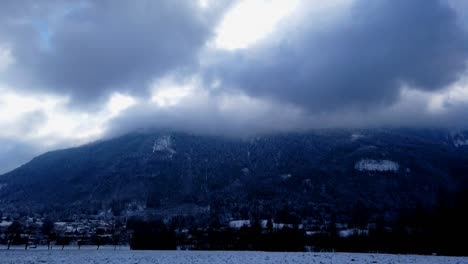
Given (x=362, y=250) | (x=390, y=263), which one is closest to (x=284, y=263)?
(x=390, y=263)

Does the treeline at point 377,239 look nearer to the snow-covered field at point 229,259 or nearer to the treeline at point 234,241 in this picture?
the treeline at point 234,241

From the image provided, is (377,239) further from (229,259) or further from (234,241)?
(229,259)

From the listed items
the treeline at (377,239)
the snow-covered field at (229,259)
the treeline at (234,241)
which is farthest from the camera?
the treeline at (234,241)

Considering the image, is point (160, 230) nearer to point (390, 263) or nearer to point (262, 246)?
point (262, 246)

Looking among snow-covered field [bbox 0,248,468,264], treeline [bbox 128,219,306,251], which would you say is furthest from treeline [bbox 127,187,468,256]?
snow-covered field [bbox 0,248,468,264]

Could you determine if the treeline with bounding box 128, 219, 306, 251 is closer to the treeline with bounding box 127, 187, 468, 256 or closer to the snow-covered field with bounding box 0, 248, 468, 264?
the treeline with bounding box 127, 187, 468, 256

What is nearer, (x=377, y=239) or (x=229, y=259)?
(x=229, y=259)

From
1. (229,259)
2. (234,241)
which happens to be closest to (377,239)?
(234,241)

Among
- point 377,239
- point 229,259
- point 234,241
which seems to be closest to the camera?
point 229,259

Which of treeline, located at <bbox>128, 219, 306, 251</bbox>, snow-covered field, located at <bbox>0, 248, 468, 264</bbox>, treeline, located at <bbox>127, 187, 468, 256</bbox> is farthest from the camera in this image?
treeline, located at <bbox>128, 219, 306, 251</bbox>

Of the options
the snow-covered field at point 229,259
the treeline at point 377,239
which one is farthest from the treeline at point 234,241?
the snow-covered field at point 229,259

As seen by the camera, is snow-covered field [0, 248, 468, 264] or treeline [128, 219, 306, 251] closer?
snow-covered field [0, 248, 468, 264]

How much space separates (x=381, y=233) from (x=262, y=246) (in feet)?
150

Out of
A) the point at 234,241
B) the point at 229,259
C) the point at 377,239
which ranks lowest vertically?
the point at 229,259
